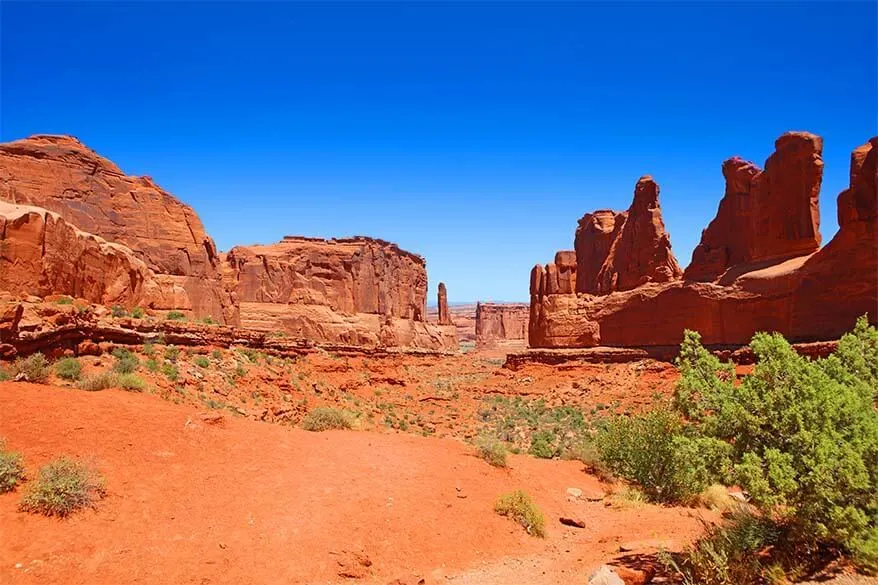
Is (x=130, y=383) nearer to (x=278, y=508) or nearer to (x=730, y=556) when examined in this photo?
(x=278, y=508)

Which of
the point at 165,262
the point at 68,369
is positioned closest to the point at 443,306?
the point at 165,262

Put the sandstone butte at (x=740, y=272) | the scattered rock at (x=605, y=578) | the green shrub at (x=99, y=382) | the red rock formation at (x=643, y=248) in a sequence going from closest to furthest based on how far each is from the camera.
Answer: the scattered rock at (x=605, y=578), the green shrub at (x=99, y=382), the sandstone butte at (x=740, y=272), the red rock formation at (x=643, y=248)

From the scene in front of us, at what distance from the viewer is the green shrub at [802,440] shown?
22.2 ft

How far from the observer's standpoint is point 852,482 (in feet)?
21.6

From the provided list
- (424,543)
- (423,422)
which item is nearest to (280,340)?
(423,422)

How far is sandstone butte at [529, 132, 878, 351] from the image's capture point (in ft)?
77.1

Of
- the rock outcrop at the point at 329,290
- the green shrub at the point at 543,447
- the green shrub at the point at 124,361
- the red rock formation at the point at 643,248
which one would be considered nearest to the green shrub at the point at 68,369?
the green shrub at the point at 124,361

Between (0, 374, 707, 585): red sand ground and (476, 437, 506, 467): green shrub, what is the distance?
1.29 feet

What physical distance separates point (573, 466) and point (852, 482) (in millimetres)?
10594

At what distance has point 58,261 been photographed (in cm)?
1844

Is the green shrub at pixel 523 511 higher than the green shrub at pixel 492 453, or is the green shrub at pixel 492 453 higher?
the green shrub at pixel 492 453

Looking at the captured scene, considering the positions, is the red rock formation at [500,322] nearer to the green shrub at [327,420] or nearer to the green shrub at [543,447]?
the green shrub at [543,447]

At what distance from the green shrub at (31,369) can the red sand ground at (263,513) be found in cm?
102

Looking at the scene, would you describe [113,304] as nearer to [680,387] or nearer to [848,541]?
[680,387]
